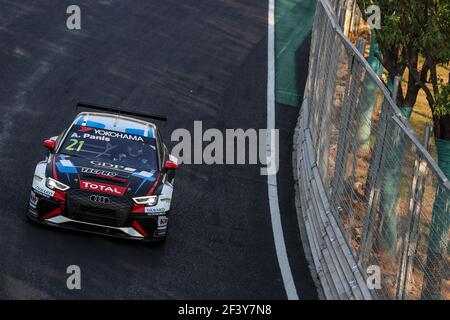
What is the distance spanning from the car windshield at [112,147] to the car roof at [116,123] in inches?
4.7

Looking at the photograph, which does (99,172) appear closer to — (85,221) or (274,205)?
(85,221)

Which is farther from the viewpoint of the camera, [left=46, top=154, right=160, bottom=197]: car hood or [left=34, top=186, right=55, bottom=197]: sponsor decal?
[left=46, top=154, right=160, bottom=197]: car hood

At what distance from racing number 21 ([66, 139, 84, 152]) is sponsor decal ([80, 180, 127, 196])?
118 cm

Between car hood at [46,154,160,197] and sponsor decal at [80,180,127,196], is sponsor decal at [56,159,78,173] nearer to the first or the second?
car hood at [46,154,160,197]

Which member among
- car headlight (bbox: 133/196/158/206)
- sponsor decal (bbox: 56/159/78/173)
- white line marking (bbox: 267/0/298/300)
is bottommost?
white line marking (bbox: 267/0/298/300)

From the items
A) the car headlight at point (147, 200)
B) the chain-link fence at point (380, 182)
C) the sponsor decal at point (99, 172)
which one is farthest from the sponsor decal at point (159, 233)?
the chain-link fence at point (380, 182)

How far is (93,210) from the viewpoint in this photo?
15000mm

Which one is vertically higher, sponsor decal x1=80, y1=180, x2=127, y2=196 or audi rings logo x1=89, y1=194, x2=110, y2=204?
sponsor decal x1=80, y1=180, x2=127, y2=196

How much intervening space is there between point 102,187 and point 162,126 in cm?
637

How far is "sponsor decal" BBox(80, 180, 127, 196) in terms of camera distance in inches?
594

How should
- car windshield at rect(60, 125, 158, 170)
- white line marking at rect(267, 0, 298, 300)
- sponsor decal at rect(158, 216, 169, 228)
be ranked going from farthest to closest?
car windshield at rect(60, 125, 158, 170)
sponsor decal at rect(158, 216, 169, 228)
white line marking at rect(267, 0, 298, 300)

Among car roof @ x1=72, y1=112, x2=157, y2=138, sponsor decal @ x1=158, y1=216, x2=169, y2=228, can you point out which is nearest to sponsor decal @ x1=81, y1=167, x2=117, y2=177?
sponsor decal @ x1=158, y1=216, x2=169, y2=228

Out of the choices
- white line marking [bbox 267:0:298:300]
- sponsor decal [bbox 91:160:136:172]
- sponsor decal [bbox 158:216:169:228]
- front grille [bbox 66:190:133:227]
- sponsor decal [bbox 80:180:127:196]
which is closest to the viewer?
white line marking [bbox 267:0:298:300]

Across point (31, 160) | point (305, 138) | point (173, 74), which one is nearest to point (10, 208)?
point (31, 160)
